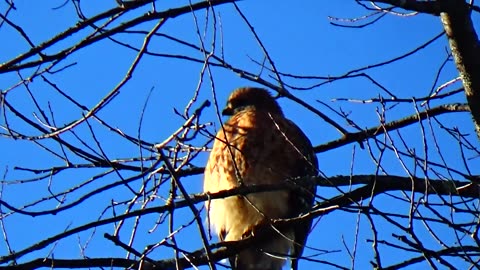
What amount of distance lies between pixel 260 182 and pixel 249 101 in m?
1.21

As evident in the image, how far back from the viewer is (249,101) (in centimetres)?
685

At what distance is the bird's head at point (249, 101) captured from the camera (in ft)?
22.2

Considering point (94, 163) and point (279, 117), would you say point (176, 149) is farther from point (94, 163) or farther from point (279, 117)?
point (279, 117)

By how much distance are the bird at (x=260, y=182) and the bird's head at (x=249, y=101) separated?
0.64m

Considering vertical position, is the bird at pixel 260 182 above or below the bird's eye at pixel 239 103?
below

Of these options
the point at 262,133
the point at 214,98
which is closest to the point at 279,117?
the point at 262,133

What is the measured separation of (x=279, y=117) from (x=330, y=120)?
171 centimetres

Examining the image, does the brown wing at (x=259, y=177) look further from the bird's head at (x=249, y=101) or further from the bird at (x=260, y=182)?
the bird's head at (x=249, y=101)

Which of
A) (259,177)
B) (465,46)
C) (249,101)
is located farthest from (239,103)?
(465,46)

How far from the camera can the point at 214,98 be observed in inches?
160

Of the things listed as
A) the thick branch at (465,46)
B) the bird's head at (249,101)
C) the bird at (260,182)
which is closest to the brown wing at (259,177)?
the bird at (260,182)

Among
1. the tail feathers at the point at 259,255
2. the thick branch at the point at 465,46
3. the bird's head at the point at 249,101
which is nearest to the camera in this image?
the thick branch at the point at 465,46

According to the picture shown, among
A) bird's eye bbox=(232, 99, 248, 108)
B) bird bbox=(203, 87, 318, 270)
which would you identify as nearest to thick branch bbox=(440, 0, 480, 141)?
bird bbox=(203, 87, 318, 270)

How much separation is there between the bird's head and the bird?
642mm
